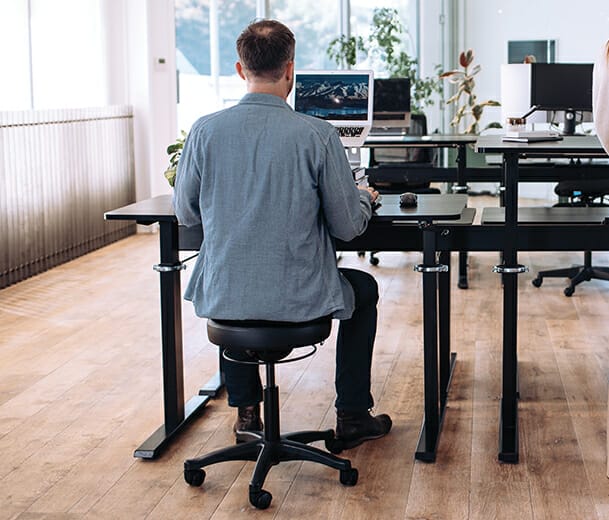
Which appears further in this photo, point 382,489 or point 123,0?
point 123,0

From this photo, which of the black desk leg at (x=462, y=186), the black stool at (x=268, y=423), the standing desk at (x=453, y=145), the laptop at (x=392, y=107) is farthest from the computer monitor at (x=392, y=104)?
the black stool at (x=268, y=423)

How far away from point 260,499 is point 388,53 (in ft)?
25.0

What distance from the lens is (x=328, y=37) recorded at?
10430mm

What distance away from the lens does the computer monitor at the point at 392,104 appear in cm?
687

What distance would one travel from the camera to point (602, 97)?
275 centimetres

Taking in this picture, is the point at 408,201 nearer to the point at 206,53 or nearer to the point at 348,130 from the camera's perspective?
the point at 348,130

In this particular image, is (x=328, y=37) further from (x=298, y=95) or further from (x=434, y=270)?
(x=434, y=270)

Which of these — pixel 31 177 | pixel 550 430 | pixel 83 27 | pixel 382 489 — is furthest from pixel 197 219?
pixel 83 27

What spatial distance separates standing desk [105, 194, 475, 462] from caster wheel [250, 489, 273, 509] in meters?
0.53

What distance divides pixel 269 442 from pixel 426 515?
0.51 metres

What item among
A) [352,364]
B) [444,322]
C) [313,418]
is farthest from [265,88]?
[444,322]

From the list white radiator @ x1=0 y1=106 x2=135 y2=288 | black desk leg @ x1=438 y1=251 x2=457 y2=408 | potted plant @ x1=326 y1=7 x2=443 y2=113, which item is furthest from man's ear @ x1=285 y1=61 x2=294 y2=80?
potted plant @ x1=326 y1=7 x2=443 y2=113

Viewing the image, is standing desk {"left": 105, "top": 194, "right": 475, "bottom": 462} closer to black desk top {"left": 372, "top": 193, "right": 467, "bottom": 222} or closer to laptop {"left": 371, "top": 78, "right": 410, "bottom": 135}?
black desk top {"left": 372, "top": 193, "right": 467, "bottom": 222}

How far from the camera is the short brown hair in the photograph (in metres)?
2.75
